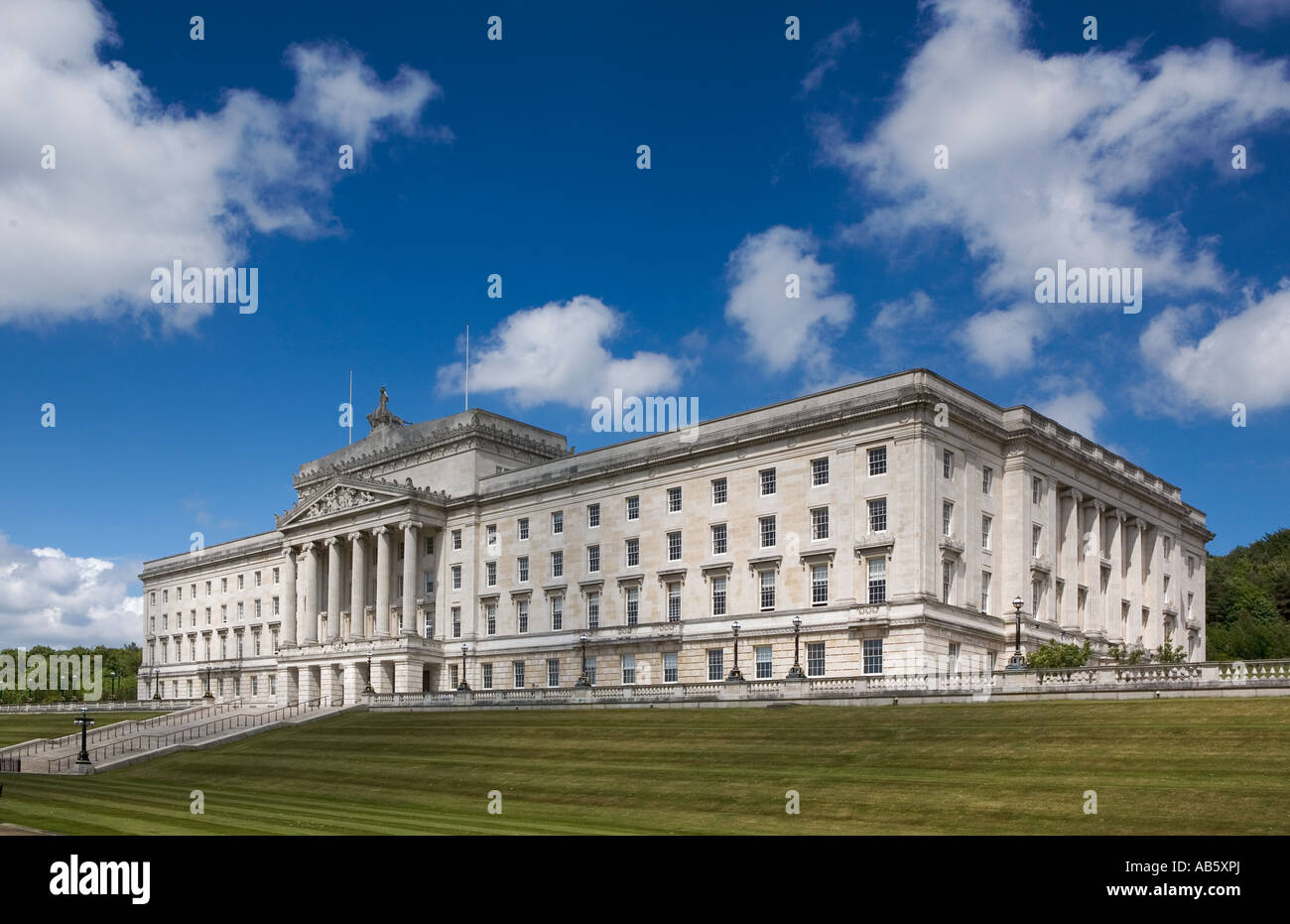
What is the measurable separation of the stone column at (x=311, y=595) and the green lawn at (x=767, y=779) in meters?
43.1

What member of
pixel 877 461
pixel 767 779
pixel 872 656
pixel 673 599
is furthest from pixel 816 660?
pixel 767 779

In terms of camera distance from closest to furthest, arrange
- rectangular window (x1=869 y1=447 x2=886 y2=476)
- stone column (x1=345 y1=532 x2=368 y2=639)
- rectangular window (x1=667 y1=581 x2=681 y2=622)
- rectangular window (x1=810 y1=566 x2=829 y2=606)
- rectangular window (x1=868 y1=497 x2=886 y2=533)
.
Result: rectangular window (x1=868 y1=497 x2=886 y2=533)
rectangular window (x1=869 y1=447 x2=886 y2=476)
rectangular window (x1=810 y1=566 x2=829 y2=606)
rectangular window (x1=667 y1=581 x2=681 y2=622)
stone column (x1=345 y1=532 x2=368 y2=639)

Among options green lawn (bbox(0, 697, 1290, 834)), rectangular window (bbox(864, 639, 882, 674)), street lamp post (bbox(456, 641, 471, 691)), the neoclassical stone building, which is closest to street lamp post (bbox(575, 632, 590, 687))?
the neoclassical stone building

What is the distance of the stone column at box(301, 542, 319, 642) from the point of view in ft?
327

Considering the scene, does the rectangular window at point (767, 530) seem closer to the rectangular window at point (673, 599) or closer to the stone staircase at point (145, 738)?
the rectangular window at point (673, 599)

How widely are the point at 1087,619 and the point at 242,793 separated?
5324 cm

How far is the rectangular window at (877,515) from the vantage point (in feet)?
216

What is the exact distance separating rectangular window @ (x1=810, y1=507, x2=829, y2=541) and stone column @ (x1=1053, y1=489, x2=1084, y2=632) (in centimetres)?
1523

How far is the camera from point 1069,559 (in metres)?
74.6

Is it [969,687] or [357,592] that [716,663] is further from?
[357,592]

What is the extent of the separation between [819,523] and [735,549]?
20.1ft

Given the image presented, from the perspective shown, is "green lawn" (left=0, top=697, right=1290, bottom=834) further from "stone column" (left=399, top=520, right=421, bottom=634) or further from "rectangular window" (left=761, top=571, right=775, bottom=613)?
"stone column" (left=399, top=520, right=421, bottom=634)
